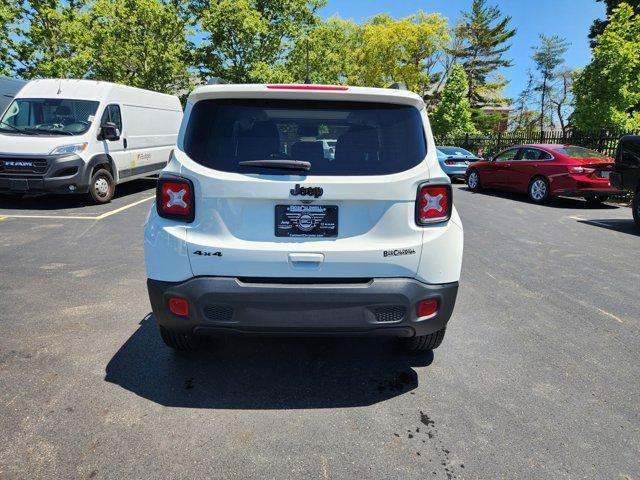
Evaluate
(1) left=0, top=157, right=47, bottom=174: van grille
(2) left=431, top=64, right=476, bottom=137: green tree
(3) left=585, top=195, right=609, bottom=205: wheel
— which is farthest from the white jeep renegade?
(2) left=431, top=64, right=476, bottom=137: green tree

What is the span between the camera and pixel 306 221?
2.62m

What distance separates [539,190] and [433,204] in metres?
10.3

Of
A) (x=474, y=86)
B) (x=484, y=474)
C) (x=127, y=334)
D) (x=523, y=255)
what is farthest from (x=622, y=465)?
(x=474, y=86)

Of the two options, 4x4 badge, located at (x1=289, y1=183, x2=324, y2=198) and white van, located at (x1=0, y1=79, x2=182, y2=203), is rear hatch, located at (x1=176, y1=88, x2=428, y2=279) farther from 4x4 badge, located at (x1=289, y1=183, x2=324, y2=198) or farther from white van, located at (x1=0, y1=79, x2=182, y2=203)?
white van, located at (x1=0, y1=79, x2=182, y2=203)

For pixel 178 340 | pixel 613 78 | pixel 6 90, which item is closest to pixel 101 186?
pixel 6 90

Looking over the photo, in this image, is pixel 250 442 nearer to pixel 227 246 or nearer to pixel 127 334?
pixel 227 246

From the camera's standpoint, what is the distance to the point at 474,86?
192 ft

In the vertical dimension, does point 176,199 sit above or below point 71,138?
below

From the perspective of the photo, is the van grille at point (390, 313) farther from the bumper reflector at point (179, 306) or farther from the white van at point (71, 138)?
the white van at point (71, 138)

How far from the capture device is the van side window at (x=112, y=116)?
33.1 feet

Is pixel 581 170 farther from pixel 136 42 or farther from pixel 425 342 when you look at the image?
pixel 136 42

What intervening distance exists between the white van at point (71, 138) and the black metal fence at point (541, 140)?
1365cm

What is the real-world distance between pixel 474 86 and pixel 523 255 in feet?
191

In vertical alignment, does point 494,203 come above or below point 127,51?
below
